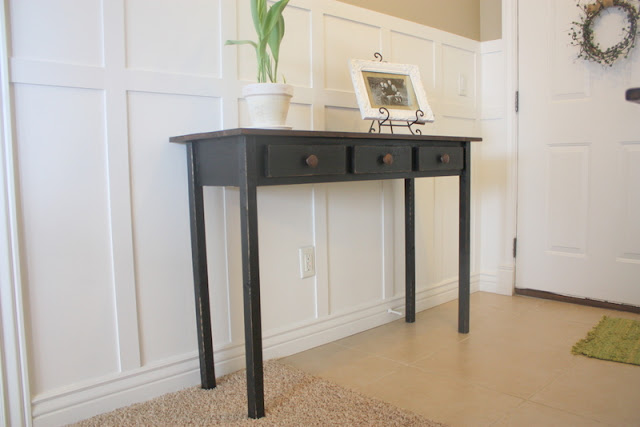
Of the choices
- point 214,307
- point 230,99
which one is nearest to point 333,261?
point 214,307

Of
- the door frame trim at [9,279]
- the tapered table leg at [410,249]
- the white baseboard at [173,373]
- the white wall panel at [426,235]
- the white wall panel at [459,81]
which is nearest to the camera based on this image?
the door frame trim at [9,279]

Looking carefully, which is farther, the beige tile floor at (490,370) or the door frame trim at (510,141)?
the door frame trim at (510,141)

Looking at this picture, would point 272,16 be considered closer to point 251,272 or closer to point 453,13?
point 251,272

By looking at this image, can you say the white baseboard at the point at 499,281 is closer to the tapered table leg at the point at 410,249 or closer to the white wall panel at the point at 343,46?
the tapered table leg at the point at 410,249

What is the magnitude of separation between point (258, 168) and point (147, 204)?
1.42ft

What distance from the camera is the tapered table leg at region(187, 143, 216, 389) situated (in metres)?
1.61

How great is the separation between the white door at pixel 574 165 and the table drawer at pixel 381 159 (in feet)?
3.88

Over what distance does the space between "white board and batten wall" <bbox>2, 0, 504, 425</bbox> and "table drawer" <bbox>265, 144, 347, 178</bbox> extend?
0.40 m

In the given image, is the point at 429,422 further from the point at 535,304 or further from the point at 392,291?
the point at 535,304

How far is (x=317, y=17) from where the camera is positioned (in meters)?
2.04

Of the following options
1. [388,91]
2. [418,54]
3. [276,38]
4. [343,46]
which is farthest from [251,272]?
[418,54]

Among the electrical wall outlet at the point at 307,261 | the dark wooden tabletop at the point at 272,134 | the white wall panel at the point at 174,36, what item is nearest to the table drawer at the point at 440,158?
the dark wooden tabletop at the point at 272,134

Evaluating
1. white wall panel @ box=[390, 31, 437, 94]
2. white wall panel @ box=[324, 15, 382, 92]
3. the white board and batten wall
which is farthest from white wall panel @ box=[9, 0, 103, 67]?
white wall panel @ box=[390, 31, 437, 94]

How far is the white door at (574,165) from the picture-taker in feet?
8.01
